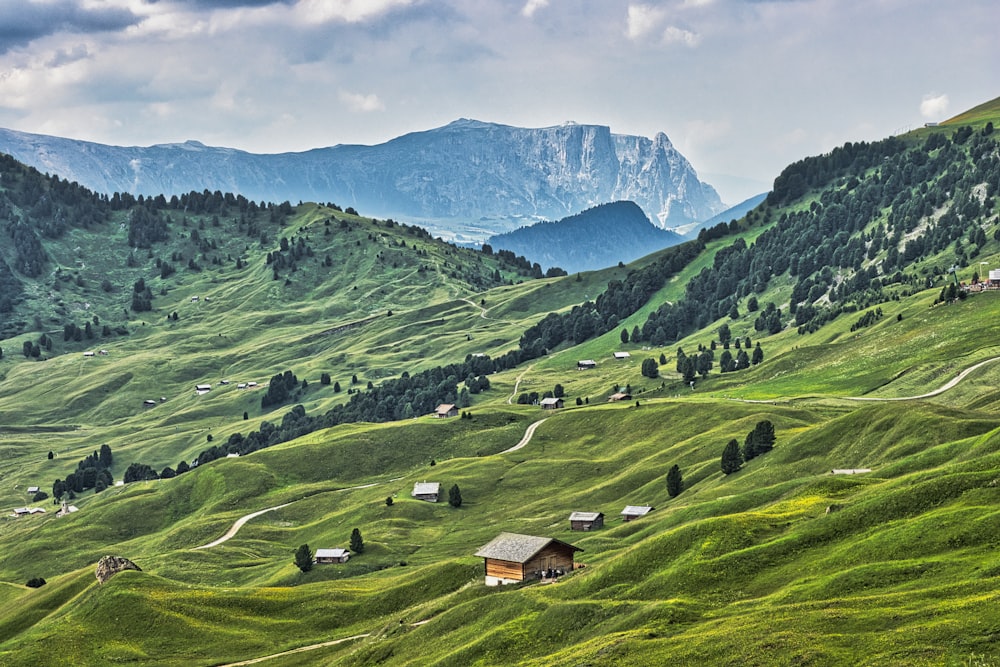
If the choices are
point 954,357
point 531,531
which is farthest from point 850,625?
point 954,357

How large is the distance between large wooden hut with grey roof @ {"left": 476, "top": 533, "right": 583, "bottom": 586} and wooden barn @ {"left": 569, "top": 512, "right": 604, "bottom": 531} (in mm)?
35089

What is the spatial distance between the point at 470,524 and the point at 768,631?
10120 centimetres

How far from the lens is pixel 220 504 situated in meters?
193

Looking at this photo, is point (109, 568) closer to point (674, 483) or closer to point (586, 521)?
point (586, 521)

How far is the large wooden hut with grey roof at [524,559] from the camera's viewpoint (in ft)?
305

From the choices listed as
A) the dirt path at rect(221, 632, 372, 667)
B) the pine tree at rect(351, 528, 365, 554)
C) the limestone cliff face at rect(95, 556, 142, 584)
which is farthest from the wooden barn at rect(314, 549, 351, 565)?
the dirt path at rect(221, 632, 372, 667)

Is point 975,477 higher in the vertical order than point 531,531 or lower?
higher

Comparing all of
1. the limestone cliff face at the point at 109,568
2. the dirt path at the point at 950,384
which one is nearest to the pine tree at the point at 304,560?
the limestone cliff face at the point at 109,568

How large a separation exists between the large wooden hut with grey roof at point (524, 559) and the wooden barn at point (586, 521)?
35.1 meters

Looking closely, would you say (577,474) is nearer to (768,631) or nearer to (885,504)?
(885,504)

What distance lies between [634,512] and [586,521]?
6375mm

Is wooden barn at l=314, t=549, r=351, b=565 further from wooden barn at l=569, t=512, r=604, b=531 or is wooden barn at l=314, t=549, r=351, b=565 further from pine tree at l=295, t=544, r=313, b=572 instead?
wooden barn at l=569, t=512, r=604, b=531

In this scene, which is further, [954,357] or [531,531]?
[954,357]

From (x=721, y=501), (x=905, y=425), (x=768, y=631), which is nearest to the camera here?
(x=768, y=631)
